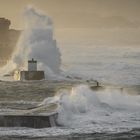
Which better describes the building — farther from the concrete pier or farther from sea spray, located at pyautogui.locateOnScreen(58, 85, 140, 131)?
the concrete pier

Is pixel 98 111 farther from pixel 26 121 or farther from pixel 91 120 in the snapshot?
pixel 26 121

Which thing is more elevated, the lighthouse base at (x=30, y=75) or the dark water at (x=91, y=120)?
the lighthouse base at (x=30, y=75)

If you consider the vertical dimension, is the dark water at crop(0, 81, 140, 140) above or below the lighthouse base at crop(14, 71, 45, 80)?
below

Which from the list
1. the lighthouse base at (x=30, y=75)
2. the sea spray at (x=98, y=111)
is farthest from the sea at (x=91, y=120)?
the lighthouse base at (x=30, y=75)

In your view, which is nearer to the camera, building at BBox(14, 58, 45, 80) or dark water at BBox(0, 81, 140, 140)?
dark water at BBox(0, 81, 140, 140)

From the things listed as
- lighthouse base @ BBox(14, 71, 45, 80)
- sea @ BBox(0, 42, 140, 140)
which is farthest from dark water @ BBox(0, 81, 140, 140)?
lighthouse base @ BBox(14, 71, 45, 80)

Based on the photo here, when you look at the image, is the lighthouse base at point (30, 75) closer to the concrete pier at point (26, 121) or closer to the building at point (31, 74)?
the building at point (31, 74)

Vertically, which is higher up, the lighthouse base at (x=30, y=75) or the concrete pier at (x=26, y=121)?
the lighthouse base at (x=30, y=75)

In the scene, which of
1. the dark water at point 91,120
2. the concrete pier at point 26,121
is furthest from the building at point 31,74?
the concrete pier at point 26,121

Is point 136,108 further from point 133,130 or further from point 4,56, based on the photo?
point 4,56

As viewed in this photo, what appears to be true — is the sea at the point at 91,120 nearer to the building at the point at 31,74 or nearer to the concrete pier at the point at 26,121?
the concrete pier at the point at 26,121

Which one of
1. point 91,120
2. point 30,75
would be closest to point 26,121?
point 91,120

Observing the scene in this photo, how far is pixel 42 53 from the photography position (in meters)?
85.1

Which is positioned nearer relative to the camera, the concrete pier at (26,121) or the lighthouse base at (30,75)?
Answer: the concrete pier at (26,121)
